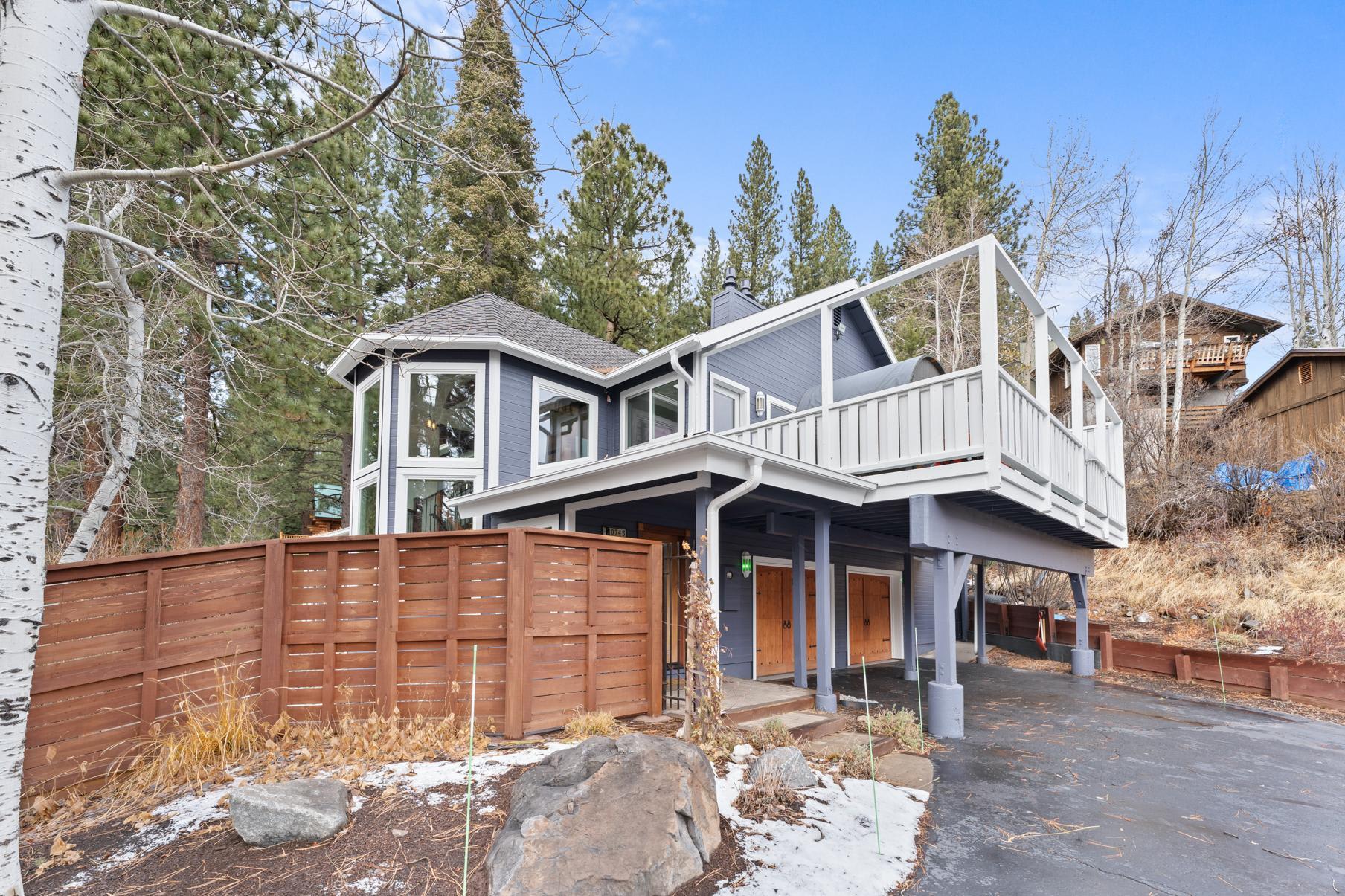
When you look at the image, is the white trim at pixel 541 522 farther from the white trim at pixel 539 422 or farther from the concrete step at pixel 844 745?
the concrete step at pixel 844 745

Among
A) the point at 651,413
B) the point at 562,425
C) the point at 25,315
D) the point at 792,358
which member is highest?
the point at 792,358

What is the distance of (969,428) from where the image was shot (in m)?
6.48

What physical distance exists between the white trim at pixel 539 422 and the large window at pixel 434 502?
1098 mm

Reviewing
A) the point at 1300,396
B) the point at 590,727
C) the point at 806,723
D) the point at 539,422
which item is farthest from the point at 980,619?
the point at 1300,396

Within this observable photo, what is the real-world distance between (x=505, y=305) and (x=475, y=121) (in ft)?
26.0

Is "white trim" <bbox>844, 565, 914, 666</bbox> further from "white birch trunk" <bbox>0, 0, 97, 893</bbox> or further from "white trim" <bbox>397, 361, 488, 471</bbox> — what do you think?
"white birch trunk" <bbox>0, 0, 97, 893</bbox>

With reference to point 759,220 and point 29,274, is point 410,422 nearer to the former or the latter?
point 29,274

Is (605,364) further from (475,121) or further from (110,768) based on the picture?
(110,768)

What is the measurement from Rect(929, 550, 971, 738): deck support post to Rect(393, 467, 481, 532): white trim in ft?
20.2

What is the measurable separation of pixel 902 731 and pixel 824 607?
158 centimetres

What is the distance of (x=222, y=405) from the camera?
11.7 m

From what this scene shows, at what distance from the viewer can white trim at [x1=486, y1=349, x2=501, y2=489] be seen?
961 centimetres

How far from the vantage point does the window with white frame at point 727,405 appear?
10070 mm

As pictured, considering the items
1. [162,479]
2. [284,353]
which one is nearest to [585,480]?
[284,353]
